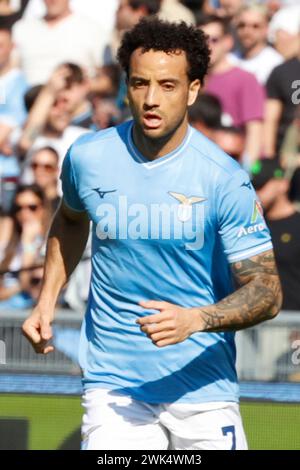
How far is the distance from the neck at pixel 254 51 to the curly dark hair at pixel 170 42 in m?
4.08

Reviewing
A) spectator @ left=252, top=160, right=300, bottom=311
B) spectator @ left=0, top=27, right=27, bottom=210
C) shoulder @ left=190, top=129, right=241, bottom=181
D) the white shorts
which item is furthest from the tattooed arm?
spectator @ left=0, top=27, right=27, bottom=210

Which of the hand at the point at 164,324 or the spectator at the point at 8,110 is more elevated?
the spectator at the point at 8,110

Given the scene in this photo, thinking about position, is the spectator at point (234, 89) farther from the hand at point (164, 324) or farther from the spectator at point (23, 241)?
the hand at point (164, 324)

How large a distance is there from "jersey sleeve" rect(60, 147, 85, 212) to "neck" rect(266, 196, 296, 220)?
340 cm

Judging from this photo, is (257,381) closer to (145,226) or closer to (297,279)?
(297,279)

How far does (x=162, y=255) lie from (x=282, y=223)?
356 centimetres

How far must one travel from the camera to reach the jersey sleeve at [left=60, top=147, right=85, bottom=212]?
4.53 metres

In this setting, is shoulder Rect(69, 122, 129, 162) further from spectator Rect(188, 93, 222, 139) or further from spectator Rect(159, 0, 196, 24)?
spectator Rect(159, 0, 196, 24)

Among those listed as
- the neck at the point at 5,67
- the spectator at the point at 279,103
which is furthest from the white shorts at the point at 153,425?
the neck at the point at 5,67

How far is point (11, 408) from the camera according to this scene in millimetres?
6359

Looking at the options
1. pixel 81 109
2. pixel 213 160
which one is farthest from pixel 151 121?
pixel 81 109

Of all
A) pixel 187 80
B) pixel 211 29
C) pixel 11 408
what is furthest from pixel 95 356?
pixel 211 29

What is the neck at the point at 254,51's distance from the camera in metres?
8.48

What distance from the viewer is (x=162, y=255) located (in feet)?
14.1
